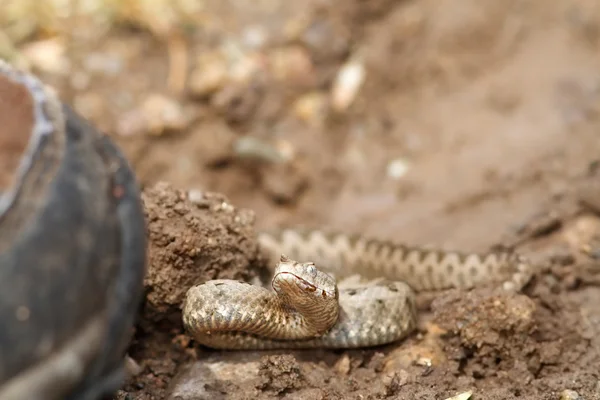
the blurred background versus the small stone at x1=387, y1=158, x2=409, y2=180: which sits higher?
the blurred background

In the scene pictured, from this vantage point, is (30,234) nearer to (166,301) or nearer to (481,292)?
(166,301)

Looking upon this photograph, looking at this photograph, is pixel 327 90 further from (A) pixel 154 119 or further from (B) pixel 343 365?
(B) pixel 343 365

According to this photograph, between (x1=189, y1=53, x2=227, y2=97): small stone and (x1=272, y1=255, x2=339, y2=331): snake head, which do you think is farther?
(x1=189, y1=53, x2=227, y2=97): small stone

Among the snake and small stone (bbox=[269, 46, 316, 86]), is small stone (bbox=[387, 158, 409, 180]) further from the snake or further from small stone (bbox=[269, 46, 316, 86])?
the snake

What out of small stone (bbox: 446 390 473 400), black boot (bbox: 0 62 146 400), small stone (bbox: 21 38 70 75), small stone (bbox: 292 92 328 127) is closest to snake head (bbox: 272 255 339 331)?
small stone (bbox: 446 390 473 400)

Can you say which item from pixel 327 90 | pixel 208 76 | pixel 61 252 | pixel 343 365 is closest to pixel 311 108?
pixel 327 90

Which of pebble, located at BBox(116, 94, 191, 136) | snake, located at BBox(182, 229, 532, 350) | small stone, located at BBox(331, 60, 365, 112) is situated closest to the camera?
snake, located at BBox(182, 229, 532, 350)

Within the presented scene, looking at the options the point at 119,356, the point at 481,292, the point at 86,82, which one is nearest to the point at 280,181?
the point at 86,82
